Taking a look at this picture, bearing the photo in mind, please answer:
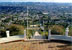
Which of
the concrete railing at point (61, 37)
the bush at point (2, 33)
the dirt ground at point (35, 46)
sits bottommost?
the dirt ground at point (35, 46)

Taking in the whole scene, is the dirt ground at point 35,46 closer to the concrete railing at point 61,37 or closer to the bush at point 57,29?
the concrete railing at point 61,37

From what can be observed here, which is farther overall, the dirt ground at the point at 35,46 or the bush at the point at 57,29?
the bush at the point at 57,29

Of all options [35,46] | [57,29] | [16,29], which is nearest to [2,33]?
[16,29]

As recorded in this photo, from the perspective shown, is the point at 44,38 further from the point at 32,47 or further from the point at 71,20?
the point at 71,20

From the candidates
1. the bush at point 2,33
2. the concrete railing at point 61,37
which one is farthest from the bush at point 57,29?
the bush at point 2,33

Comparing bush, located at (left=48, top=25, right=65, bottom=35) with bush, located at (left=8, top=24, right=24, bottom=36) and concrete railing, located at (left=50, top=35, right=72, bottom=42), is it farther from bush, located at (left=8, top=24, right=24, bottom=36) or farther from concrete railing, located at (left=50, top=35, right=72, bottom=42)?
bush, located at (left=8, top=24, right=24, bottom=36)

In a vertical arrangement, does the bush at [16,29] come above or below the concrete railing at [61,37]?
above

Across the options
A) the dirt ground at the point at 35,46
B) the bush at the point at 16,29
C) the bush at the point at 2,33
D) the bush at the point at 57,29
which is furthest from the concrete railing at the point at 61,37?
the bush at the point at 2,33
